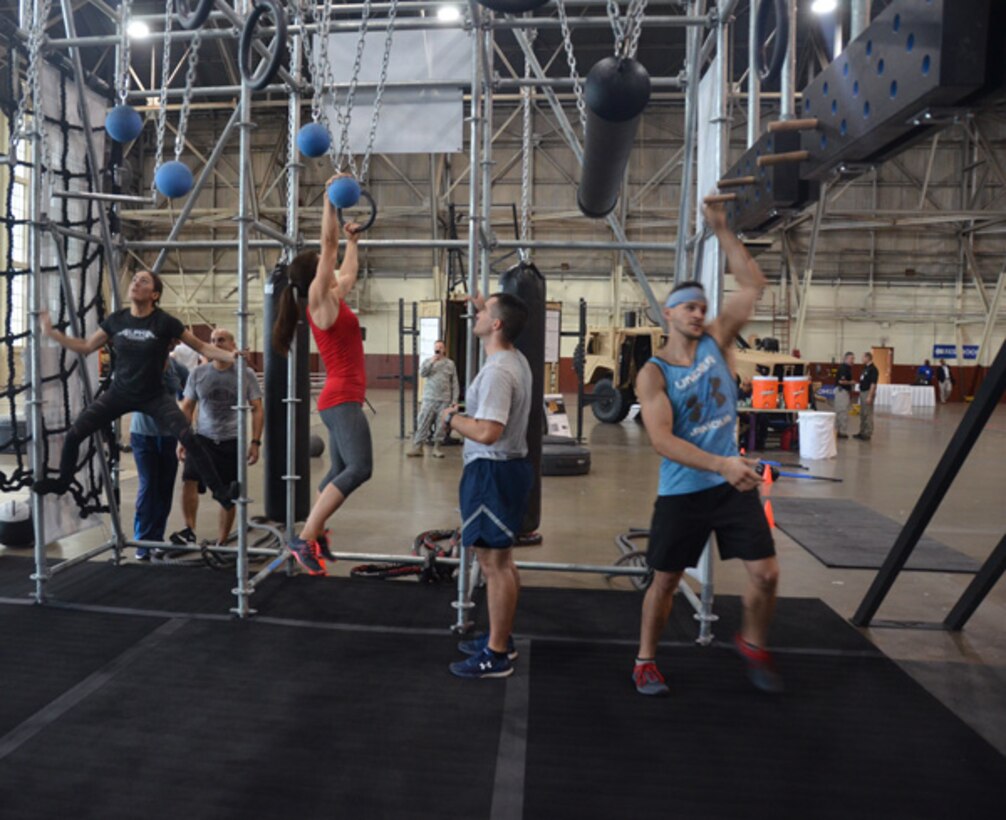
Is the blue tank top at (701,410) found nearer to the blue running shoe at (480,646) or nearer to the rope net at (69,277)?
the blue running shoe at (480,646)

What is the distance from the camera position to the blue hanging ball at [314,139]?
12.5 feet

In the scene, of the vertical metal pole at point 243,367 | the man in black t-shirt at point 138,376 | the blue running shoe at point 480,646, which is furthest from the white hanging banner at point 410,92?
the blue running shoe at point 480,646

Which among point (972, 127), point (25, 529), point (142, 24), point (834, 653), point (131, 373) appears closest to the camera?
point (834, 653)

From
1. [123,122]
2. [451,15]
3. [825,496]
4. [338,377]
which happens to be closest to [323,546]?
[338,377]

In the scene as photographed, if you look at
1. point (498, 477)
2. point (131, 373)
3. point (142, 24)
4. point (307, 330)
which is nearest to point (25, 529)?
point (131, 373)

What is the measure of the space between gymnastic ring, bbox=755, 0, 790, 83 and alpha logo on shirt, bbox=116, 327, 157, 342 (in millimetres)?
3333

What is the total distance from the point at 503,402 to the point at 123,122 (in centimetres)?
238

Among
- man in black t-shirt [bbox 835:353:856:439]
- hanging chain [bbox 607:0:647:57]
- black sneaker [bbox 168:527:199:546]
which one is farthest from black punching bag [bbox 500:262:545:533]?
man in black t-shirt [bbox 835:353:856:439]

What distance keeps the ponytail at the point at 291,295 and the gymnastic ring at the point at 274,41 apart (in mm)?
817

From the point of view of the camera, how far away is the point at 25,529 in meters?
5.37

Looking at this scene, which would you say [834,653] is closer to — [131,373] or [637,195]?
[131,373]

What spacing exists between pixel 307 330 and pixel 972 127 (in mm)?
21916

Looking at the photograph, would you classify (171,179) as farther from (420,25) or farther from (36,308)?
(420,25)

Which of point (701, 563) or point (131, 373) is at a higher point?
point (131, 373)
